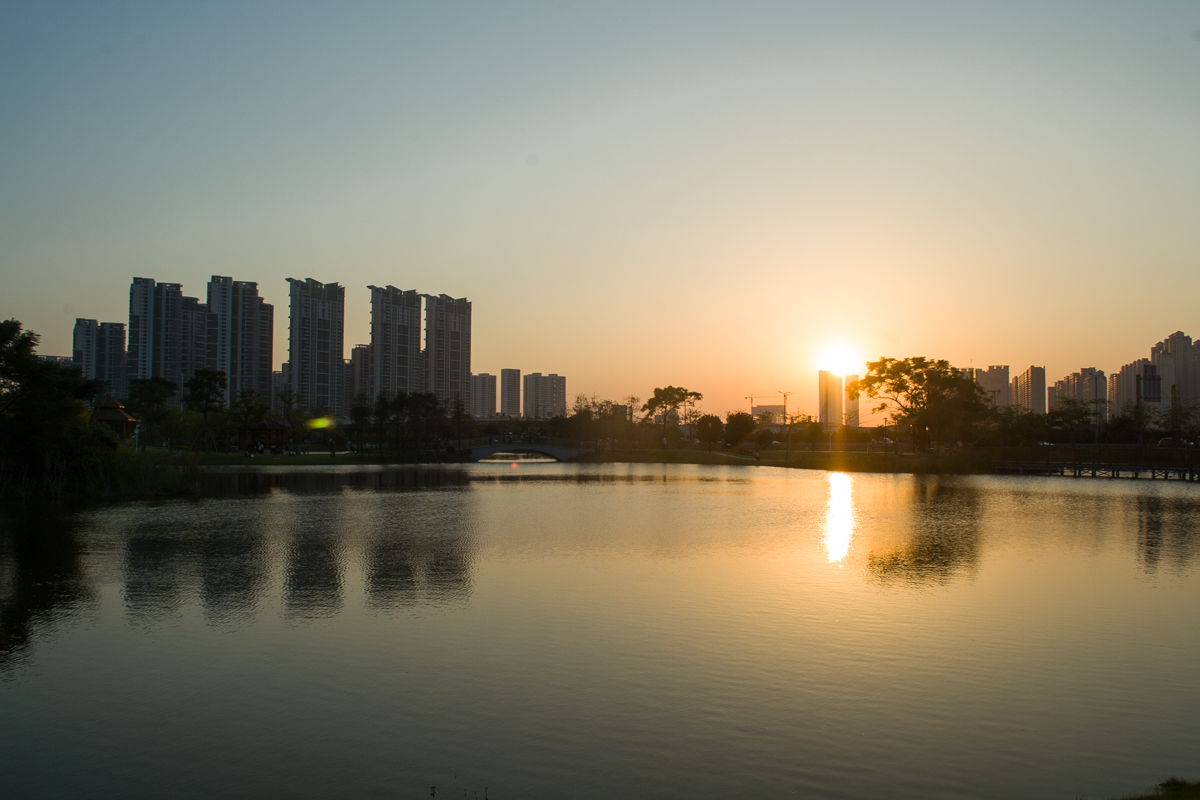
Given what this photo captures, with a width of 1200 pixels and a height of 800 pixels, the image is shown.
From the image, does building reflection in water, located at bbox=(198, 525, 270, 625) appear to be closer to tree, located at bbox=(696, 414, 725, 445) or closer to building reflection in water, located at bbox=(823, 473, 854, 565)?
building reflection in water, located at bbox=(823, 473, 854, 565)

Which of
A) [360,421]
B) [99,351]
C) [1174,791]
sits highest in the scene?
[99,351]

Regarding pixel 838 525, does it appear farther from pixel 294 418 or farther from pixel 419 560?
pixel 294 418

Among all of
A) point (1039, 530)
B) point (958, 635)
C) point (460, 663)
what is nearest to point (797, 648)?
point (958, 635)

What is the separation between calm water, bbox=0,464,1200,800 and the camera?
7934 millimetres

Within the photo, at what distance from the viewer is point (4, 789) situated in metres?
7.48

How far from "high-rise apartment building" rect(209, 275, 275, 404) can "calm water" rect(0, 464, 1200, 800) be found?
5715 inches

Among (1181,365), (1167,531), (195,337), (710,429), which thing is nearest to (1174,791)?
(1167,531)

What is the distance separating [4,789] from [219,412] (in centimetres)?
10118

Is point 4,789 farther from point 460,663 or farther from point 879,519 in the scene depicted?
point 879,519

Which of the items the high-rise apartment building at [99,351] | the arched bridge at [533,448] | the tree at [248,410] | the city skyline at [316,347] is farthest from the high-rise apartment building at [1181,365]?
the high-rise apartment building at [99,351]

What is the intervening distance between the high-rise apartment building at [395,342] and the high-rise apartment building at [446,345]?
3.20 meters

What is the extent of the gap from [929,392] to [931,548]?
6270 centimetres

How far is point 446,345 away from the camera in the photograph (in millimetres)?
187000

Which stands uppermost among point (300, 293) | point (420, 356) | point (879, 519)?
point (300, 293)
